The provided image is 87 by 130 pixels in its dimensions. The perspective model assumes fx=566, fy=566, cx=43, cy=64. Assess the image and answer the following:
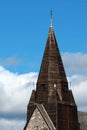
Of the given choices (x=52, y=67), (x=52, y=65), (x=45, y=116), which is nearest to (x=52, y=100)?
(x=45, y=116)

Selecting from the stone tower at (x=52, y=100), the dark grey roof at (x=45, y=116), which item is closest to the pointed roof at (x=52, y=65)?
the stone tower at (x=52, y=100)

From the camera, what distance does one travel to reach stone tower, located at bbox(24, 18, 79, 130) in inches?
2346

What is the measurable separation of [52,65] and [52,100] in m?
4.41

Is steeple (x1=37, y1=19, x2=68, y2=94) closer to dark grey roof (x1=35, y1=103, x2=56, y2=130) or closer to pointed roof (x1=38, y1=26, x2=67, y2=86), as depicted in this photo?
→ pointed roof (x1=38, y1=26, x2=67, y2=86)

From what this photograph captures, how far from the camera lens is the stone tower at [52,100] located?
195 ft

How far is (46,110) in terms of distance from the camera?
60062mm

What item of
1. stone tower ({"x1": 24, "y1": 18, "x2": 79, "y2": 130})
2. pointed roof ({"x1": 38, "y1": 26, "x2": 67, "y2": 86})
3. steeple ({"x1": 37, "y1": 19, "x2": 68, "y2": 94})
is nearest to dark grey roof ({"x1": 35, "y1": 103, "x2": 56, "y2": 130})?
stone tower ({"x1": 24, "y1": 18, "x2": 79, "y2": 130})

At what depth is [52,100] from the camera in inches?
2367

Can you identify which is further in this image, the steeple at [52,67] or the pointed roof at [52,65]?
the pointed roof at [52,65]

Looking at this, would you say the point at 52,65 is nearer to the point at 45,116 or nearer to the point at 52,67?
the point at 52,67

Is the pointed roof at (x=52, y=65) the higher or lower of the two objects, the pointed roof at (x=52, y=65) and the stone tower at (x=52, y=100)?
the higher

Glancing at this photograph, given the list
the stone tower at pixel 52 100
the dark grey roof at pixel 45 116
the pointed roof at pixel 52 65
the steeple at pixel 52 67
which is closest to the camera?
the dark grey roof at pixel 45 116

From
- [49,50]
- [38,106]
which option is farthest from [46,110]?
[49,50]

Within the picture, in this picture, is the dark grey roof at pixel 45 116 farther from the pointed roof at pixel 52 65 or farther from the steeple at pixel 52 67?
the pointed roof at pixel 52 65
